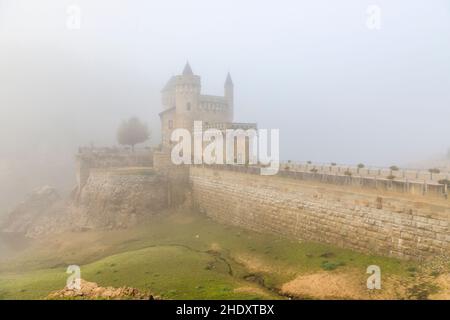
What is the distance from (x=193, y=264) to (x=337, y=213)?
9950 millimetres

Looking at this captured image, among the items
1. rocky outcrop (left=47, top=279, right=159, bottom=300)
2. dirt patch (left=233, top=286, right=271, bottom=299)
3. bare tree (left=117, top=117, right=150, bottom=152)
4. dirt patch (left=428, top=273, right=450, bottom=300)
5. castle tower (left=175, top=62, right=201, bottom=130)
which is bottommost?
dirt patch (left=233, top=286, right=271, bottom=299)

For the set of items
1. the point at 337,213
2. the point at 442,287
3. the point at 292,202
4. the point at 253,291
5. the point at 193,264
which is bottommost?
the point at 193,264

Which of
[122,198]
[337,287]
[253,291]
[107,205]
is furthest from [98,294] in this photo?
[107,205]

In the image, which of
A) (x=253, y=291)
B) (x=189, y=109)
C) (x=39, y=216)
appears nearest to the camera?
(x=253, y=291)

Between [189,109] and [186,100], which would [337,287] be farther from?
[186,100]

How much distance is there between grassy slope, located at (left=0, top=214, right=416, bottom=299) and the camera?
1669 centimetres

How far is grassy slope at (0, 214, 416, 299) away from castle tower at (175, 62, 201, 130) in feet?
77.6

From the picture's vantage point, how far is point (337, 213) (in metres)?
21.0

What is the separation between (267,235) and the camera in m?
26.3

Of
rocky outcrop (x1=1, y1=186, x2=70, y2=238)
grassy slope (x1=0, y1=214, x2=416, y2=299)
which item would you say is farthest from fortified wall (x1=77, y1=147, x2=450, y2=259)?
rocky outcrop (x1=1, y1=186, x2=70, y2=238)

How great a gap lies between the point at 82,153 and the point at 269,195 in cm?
3178

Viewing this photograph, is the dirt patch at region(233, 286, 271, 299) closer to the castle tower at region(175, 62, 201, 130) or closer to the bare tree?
the castle tower at region(175, 62, 201, 130)

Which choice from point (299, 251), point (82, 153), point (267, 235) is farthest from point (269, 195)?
point (82, 153)
